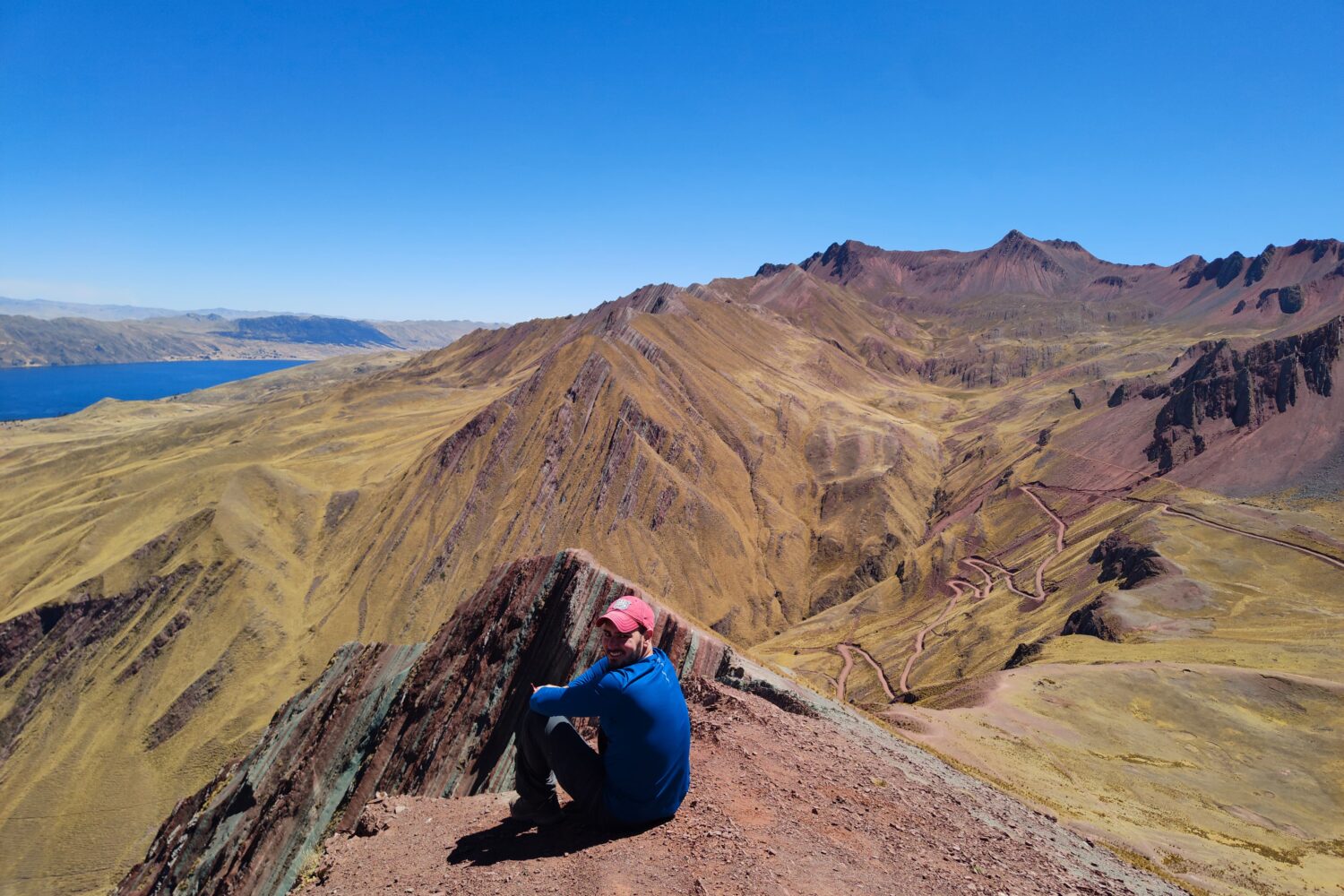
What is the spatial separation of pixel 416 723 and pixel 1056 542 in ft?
253

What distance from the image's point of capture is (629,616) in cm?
724

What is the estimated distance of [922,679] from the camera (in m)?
54.8

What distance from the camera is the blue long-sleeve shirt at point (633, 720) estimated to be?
7082 mm

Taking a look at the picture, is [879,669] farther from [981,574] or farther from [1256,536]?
[1256,536]

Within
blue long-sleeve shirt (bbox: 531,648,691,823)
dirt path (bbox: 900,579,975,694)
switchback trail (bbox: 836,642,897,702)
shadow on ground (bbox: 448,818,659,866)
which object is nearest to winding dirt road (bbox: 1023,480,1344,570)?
dirt path (bbox: 900,579,975,694)

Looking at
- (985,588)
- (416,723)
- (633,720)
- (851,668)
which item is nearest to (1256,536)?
(985,588)

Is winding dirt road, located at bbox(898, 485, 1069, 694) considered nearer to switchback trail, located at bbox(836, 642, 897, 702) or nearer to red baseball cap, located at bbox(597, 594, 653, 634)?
switchback trail, located at bbox(836, 642, 897, 702)

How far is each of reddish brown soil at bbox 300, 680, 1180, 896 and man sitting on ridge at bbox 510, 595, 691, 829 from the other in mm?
367

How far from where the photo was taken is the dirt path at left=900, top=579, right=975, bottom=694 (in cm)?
5525

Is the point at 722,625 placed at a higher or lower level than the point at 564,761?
lower

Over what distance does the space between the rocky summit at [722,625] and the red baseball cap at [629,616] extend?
8.53 feet

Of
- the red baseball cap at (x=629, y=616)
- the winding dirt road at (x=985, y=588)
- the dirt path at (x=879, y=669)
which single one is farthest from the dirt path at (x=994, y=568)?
the red baseball cap at (x=629, y=616)

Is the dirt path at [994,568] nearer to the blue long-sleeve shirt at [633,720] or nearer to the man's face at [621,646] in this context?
the blue long-sleeve shirt at [633,720]

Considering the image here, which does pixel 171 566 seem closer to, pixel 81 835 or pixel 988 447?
pixel 81 835
